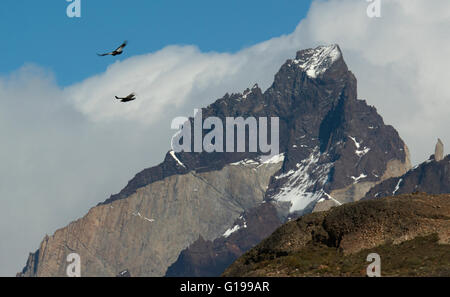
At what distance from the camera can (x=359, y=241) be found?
11294 cm

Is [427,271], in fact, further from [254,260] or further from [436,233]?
[254,260]

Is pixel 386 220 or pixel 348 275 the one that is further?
pixel 386 220

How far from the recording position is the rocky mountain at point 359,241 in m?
107

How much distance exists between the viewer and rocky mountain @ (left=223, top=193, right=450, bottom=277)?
107m

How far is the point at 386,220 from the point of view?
11362cm
